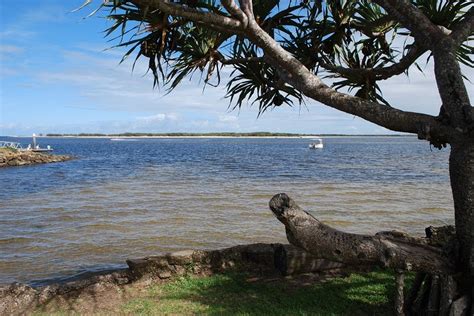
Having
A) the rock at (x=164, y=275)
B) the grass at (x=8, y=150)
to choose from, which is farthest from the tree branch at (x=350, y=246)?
the grass at (x=8, y=150)

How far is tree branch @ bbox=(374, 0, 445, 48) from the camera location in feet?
12.9

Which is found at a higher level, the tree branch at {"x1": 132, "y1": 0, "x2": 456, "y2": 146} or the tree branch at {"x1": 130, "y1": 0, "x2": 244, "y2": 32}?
the tree branch at {"x1": 130, "y1": 0, "x2": 244, "y2": 32}

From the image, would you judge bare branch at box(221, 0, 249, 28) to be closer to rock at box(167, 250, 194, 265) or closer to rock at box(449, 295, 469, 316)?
rock at box(449, 295, 469, 316)

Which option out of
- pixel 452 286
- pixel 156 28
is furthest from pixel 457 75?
pixel 156 28

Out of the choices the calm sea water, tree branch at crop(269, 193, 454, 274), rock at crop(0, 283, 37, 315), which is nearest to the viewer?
tree branch at crop(269, 193, 454, 274)

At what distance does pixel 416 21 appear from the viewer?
13.1 feet

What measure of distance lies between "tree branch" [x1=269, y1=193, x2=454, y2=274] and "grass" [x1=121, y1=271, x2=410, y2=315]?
140 cm

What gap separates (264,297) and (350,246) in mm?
2149

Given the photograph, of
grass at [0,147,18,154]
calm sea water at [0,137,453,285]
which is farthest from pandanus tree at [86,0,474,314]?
grass at [0,147,18,154]

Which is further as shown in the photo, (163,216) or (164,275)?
(163,216)

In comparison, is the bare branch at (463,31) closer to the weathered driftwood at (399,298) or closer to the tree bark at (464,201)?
the tree bark at (464,201)

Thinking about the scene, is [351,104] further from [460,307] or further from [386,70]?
[460,307]

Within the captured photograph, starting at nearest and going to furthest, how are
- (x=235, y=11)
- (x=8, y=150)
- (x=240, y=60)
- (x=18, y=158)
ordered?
(x=235, y=11)
(x=240, y=60)
(x=18, y=158)
(x=8, y=150)

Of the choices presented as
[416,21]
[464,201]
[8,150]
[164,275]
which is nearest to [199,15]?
[416,21]
